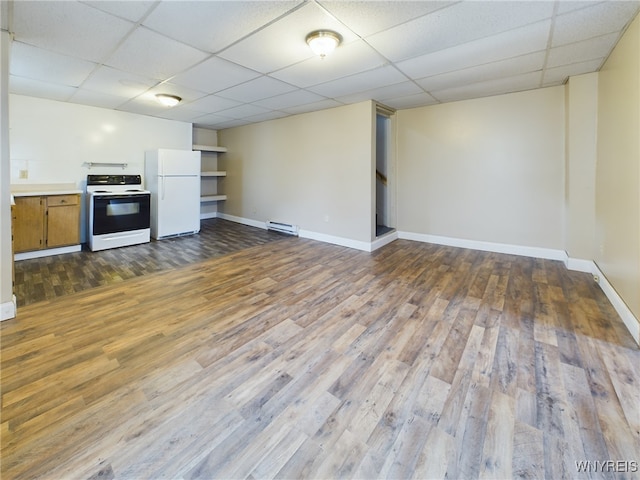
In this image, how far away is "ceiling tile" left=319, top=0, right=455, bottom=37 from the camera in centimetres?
212

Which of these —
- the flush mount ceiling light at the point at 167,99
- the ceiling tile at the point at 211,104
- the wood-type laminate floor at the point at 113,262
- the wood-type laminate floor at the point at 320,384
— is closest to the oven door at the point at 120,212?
the wood-type laminate floor at the point at 113,262

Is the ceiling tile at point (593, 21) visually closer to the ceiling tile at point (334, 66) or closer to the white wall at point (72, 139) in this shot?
the ceiling tile at point (334, 66)

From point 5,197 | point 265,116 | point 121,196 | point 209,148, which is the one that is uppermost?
point 265,116

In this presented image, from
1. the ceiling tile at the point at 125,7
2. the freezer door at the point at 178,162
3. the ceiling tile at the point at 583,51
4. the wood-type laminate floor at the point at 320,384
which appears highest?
the ceiling tile at the point at 583,51

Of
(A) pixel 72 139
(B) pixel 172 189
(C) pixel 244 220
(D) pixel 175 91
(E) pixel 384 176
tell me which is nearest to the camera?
(D) pixel 175 91

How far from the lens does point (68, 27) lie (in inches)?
96.8

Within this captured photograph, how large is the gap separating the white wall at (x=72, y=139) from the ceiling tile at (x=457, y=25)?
4.96 metres

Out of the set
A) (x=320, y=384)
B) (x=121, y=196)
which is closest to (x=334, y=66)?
(x=320, y=384)

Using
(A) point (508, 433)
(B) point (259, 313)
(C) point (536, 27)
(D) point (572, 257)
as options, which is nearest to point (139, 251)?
(B) point (259, 313)

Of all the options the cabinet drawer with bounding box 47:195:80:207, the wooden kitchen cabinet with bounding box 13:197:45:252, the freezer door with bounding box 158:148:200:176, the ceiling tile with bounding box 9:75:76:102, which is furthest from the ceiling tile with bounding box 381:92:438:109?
the wooden kitchen cabinet with bounding box 13:197:45:252

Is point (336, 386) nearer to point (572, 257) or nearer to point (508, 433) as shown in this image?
point (508, 433)

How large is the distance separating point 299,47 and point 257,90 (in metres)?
1.57

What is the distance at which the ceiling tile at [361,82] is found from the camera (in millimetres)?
3455

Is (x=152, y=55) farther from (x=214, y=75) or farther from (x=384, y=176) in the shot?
(x=384, y=176)
